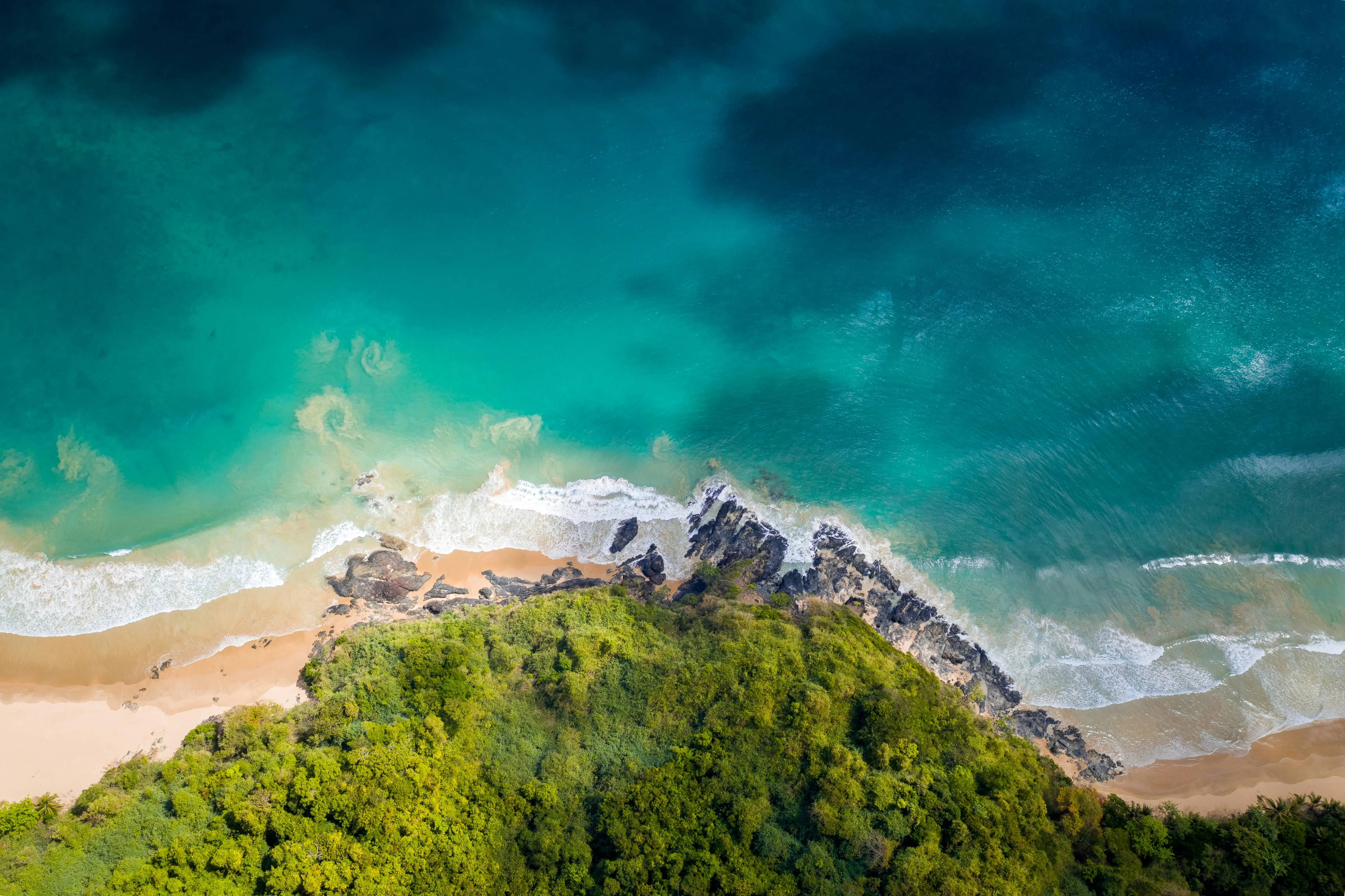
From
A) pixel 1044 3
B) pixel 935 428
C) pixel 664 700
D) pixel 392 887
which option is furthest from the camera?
pixel 1044 3

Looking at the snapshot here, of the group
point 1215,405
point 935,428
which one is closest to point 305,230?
point 935,428

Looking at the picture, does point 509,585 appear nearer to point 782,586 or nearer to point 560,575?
point 560,575

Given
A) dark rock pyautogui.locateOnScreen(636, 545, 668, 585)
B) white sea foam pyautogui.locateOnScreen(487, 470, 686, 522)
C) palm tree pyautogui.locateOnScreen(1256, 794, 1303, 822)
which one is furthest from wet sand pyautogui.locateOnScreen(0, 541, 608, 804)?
palm tree pyautogui.locateOnScreen(1256, 794, 1303, 822)

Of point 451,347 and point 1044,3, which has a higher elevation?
point 1044,3

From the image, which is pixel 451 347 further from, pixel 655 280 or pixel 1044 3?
pixel 1044 3

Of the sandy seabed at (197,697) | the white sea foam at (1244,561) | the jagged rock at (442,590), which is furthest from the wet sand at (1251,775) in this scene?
the jagged rock at (442,590)

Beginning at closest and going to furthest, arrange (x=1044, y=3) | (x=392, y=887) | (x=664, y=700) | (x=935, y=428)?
(x=392, y=887) → (x=664, y=700) → (x=935, y=428) → (x=1044, y=3)
